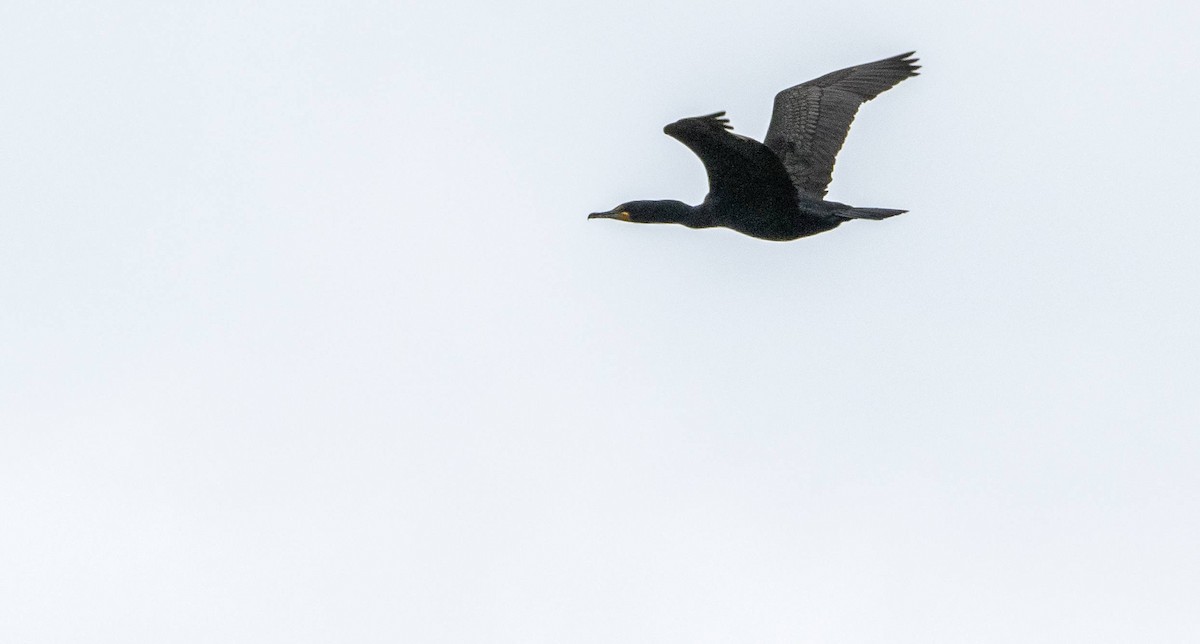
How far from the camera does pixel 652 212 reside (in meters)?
17.1

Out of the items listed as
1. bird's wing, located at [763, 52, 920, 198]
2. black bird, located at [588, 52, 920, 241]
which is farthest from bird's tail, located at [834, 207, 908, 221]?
bird's wing, located at [763, 52, 920, 198]

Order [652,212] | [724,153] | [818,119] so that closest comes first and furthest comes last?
[724,153] → [652,212] → [818,119]

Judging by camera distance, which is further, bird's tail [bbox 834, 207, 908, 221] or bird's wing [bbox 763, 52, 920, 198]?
bird's wing [bbox 763, 52, 920, 198]

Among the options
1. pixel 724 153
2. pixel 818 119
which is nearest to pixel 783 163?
pixel 818 119

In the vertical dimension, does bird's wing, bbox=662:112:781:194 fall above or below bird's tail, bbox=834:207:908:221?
above

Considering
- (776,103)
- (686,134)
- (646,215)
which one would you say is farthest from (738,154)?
(776,103)

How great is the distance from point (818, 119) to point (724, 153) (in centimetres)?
318

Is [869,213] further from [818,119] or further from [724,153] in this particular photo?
[818,119]

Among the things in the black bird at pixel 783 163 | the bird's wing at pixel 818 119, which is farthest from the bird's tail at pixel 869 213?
the bird's wing at pixel 818 119

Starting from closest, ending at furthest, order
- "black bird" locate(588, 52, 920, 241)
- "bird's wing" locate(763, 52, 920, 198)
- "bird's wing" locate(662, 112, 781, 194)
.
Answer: "bird's wing" locate(662, 112, 781, 194)
"black bird" locate(588, 52, 920, 241)
"bird's wing" locate(763, 52, 920, 198)

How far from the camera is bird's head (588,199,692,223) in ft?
55.7

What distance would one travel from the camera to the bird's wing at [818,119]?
1791cm

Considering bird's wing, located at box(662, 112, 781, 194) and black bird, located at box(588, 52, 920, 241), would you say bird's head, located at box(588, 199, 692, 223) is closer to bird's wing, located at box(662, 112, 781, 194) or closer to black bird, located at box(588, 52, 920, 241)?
black bird, located at box(588, 52, 920, 241)

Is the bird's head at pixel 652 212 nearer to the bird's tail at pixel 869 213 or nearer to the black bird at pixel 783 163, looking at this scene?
the black bird at pixel 783 163
